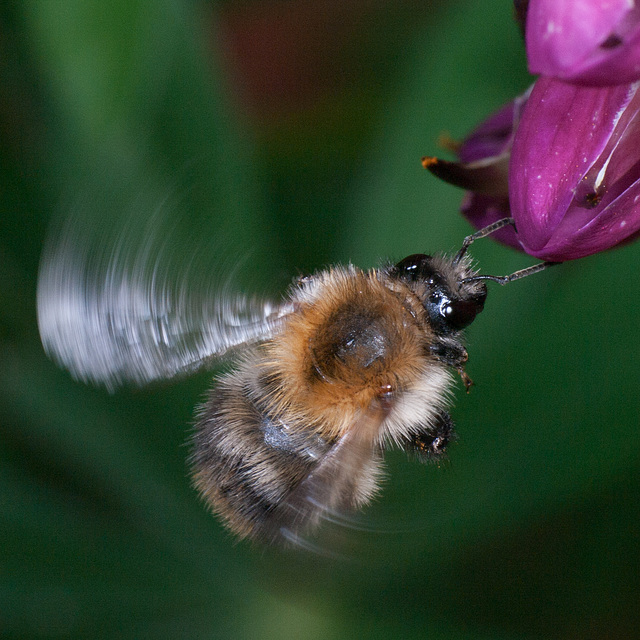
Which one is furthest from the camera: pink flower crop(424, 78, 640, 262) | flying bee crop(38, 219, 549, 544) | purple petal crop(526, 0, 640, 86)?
flying bee crop(38, 219, 549, 544)

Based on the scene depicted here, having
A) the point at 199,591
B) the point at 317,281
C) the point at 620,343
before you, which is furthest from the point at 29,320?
the point at 620,343

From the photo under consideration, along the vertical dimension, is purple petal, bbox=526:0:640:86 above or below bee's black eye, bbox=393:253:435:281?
below

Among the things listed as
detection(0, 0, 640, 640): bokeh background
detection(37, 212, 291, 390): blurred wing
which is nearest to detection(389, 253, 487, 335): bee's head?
detection(37, 212, 291, 390): blurred wing

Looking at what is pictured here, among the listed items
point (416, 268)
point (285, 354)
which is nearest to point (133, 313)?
point (285, 354)

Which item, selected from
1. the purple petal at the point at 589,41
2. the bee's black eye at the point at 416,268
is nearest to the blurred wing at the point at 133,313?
the bee's black eye at the point at 416,268

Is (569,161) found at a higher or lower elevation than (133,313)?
lower

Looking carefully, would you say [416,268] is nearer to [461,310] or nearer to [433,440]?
[461,310]

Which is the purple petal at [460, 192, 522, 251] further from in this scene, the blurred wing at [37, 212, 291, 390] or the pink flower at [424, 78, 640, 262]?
the blurred wing at [37, 212, 291, 390]

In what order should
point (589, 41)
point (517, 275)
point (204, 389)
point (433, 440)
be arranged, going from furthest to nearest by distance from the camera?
point (204, 389), point (433, 440), point (517, 275), point (589, 41)
